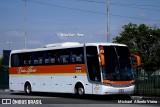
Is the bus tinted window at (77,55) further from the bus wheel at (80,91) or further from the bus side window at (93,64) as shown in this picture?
the bus wheel at (80,91)

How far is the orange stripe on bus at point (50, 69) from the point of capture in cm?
2378

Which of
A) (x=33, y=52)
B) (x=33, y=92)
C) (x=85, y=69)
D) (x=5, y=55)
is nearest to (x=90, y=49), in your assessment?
(x=85, y=69)

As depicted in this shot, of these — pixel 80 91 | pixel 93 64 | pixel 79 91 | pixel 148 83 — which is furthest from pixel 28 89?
pixel 148 83

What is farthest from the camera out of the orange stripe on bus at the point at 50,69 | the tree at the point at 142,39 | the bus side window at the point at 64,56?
the tree at the point at 142,39

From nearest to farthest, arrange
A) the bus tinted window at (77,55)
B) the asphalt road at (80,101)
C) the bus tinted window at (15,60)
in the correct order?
1. the asphalt road at (80,101)
2. the bus tinted window at (77,55)
3. the bus tinted window at (15,60)

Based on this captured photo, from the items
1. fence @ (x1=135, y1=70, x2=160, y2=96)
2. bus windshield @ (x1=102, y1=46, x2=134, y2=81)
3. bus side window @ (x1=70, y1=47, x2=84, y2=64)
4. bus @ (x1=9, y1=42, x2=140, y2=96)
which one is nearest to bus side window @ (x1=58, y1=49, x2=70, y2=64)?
bus @ (x1=9, y1=42, x2=140, y2=96)

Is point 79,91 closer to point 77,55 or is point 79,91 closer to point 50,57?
point 77,55

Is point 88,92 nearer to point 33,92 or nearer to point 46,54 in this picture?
point 46,54

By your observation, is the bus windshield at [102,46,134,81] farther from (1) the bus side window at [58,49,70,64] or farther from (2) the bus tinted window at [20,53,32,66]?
(2) the bus tinted window at [20,53,32,66]

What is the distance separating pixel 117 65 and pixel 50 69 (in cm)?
585

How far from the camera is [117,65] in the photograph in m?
22.2

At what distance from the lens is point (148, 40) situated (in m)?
70.8

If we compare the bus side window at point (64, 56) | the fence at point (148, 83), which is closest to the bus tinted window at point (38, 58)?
the bus side window at point (64, 56)

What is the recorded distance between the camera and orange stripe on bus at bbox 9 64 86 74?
78.0 ft
